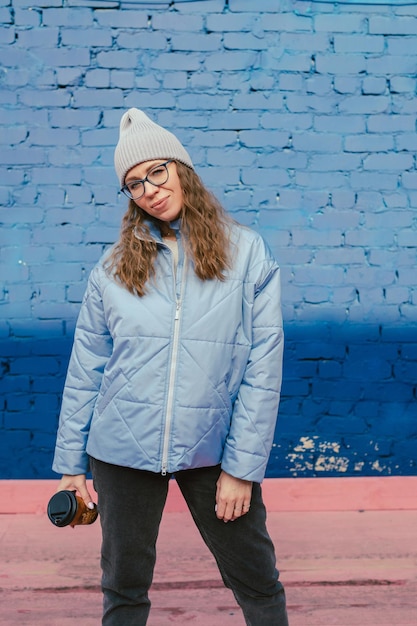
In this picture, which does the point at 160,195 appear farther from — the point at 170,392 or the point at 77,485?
the point at 77,485

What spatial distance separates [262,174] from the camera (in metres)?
4.04

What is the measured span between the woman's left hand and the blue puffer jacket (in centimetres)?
3

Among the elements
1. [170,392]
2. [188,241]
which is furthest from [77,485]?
[188,241]

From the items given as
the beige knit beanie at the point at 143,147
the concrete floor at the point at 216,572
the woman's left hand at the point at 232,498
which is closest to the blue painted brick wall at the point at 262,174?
the concrete floor at the point at 216,572

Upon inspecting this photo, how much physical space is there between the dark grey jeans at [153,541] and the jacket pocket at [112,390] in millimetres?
168

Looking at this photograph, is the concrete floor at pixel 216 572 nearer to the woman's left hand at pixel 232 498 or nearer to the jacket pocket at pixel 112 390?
the woman's left hand at pixel 232 498

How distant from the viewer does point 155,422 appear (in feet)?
6.70

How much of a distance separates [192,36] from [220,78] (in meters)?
0.27

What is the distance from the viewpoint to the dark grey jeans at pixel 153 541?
2.11m

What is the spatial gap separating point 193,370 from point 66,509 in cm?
56

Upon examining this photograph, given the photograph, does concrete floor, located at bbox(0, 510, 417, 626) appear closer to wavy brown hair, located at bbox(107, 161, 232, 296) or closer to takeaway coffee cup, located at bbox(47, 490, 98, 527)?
takeaway coffee cup, located at bbox(47, 490, 98, 527)

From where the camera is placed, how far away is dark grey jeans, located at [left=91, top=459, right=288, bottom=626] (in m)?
2.11

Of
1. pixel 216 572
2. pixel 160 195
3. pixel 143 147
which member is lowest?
pixel 216 572

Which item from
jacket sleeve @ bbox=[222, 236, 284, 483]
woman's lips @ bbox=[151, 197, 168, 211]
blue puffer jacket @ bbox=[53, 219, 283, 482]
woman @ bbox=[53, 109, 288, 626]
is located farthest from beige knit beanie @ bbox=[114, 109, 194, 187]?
jacket sleeve @ bbox=[222, 236, 284, 483]
